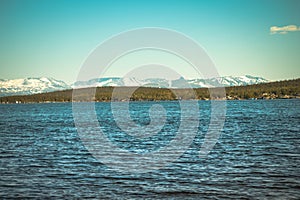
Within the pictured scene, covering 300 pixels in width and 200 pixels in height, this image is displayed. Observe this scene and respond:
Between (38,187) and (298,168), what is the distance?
1797cm

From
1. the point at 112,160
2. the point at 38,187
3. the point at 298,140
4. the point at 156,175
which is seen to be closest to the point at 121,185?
the point at 156,175

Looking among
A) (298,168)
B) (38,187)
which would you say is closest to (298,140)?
(298,168)

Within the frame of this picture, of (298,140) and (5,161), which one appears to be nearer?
(5,161)

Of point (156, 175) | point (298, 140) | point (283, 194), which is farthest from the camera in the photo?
point (298, 140)

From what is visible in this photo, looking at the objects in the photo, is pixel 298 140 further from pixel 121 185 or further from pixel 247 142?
pixel 121 185

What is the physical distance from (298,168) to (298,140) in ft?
55.1

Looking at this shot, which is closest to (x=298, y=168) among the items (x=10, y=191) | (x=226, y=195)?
(x=226, y=195)

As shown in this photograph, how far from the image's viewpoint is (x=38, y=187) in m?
23.2

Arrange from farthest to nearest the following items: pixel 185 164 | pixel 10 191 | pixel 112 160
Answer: pixel 112 160
pixel 185 164
pixel 10 191

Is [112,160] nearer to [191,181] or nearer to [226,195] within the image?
[191,181]

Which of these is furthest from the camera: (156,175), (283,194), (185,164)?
(185,164)

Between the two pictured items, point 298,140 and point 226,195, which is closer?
point 226,195

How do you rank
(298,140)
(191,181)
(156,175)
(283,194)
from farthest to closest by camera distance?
(298,140)
(156,175)
(191,181)
(283,194)

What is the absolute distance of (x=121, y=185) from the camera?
2353 cm
